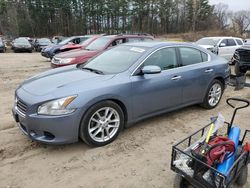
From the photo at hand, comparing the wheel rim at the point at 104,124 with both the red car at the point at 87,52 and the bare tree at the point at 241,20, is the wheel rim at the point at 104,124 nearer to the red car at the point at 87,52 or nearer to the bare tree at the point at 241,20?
the red car at the point at 87,52

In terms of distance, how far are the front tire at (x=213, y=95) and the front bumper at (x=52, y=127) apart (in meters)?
2.99

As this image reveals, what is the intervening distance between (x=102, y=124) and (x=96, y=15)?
52.5m

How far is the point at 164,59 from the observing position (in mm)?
4184

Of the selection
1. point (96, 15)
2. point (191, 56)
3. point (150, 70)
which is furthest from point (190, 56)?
point (96, 15)

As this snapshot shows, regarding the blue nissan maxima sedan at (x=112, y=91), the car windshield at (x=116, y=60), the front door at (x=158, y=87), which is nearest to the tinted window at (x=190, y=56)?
the blue nissan maxima sedan at (x=112, y=91)

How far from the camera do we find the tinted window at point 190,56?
14.7ft

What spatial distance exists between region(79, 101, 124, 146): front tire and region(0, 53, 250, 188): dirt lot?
142mm

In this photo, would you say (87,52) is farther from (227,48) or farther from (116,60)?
(227,48)

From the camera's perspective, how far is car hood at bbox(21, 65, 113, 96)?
3318mm

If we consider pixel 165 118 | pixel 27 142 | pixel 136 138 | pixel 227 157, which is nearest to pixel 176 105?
pixel 165 118

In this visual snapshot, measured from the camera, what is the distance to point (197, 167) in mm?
2279

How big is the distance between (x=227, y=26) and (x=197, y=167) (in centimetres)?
6552

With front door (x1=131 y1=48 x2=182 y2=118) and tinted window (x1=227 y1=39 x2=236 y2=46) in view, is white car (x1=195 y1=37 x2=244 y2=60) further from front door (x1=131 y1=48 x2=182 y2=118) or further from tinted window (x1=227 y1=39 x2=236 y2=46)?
front door (x1=131 y1=48 x2=182 y2=118)

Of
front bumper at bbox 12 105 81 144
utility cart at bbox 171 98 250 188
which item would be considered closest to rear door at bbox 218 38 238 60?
utility cart at bbox 171 98 250 188
